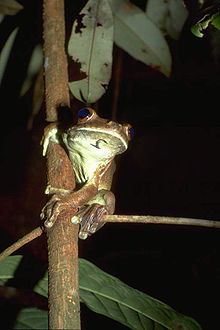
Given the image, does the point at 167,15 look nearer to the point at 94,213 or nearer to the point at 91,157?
the point at 91,157

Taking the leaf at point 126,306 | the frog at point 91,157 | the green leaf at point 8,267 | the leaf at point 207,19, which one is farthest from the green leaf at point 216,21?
the green leaf at point 8,267

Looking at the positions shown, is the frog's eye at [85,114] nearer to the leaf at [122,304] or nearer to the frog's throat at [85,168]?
the frog's throat at [85,168]

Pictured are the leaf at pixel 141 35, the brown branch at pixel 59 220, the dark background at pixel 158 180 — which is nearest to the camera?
the brown branch at pixel 59 220

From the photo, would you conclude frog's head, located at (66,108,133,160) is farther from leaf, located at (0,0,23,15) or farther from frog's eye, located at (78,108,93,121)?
leaf, located at (0,0,23,15)

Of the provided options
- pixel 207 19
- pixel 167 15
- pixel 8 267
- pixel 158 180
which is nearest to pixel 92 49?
pixel 167 15

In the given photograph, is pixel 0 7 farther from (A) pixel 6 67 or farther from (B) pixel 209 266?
Answer: (B) pixel 209 266

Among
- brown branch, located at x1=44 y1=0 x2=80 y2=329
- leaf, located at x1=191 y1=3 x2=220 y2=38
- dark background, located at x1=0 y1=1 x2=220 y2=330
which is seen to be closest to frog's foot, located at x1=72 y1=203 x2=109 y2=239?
brown branch, located at x1=44 y1=0 x2=80 y2=329
